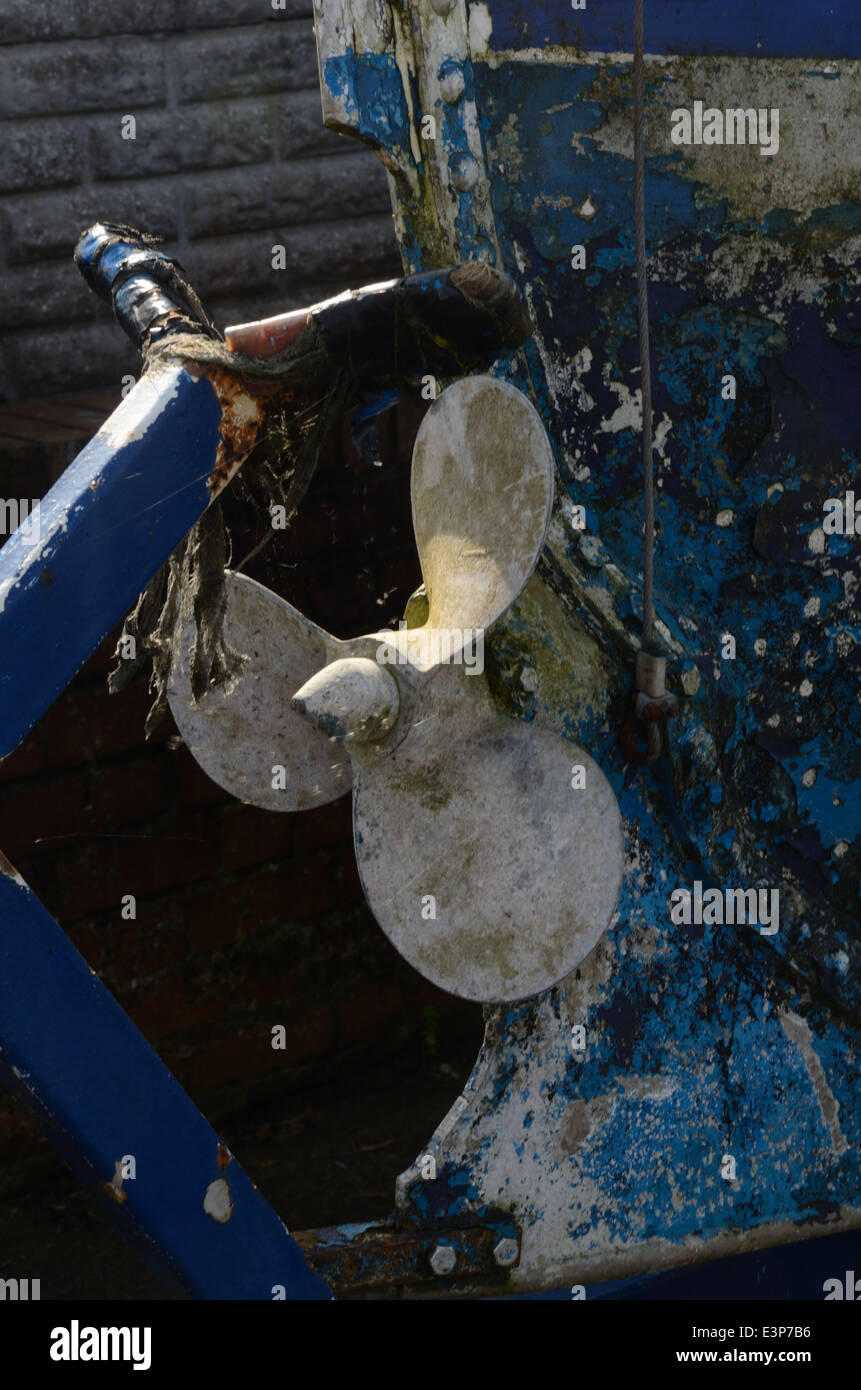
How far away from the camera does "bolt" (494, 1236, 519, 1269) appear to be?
1.92m

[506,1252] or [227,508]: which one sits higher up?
[227,508]

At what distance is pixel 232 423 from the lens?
163 centimetres

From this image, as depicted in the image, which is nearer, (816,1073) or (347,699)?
(347,699)

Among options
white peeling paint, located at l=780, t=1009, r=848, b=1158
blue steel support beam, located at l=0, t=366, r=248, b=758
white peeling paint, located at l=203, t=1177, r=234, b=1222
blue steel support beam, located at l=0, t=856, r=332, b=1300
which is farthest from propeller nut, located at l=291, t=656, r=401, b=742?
white peeling paint, located at l=780, t=1009, r=848, b=1158

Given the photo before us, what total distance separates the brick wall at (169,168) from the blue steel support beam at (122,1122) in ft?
6.73

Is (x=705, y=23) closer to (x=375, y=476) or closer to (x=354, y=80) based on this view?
(x=354, y=80)

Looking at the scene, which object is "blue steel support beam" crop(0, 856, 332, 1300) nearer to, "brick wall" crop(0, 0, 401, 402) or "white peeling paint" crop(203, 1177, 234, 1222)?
"white peeling paint" crop(203, 1177, 234, 1222)

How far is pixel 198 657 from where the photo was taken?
1.84 m

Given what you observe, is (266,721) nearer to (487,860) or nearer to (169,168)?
(487,860)

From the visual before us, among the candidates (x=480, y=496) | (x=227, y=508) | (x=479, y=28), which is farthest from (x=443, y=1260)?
(x=479, y=28)

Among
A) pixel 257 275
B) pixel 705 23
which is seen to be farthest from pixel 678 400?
pixel 257 275

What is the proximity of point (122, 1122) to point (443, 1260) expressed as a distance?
1.70 ft

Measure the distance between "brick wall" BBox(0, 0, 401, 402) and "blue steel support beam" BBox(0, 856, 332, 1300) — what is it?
2.05 m

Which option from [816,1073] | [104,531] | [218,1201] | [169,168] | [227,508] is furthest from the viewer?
[169,168]
